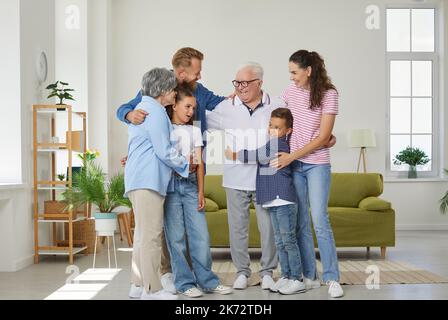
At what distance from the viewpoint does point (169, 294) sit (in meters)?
3.86

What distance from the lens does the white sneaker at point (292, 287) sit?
4.12m

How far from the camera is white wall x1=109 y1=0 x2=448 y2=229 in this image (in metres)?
9.51

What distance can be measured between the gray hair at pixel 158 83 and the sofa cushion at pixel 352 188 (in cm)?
335

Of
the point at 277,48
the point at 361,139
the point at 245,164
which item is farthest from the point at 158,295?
the point at 277,48

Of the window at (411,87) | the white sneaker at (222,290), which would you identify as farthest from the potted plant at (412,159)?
the white sneaker at (222,290)

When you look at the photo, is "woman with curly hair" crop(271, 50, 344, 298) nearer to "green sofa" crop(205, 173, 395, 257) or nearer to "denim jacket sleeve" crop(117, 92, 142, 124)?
"denim jacket sleeve" crop(117, 92, 142, 124)

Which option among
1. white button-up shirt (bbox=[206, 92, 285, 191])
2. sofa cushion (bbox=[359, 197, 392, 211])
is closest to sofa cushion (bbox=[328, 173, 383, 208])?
sofa cushion (bbox=[359, 197, 392, 211])

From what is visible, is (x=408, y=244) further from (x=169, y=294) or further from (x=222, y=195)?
(x=169, y=294)

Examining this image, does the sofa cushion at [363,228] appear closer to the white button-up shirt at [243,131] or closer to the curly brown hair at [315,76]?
the white button-up shirt at [243,131]

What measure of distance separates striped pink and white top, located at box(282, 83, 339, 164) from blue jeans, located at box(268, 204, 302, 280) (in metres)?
0.34

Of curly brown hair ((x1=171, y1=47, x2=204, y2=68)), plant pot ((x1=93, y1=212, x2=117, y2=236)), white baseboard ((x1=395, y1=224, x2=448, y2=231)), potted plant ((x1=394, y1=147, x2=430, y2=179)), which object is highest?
curly brown hair ((x1=171, y1=47, x2=204, y2=68))

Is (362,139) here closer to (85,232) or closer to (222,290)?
(85,232)

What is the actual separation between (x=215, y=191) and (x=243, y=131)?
97.1 inches
